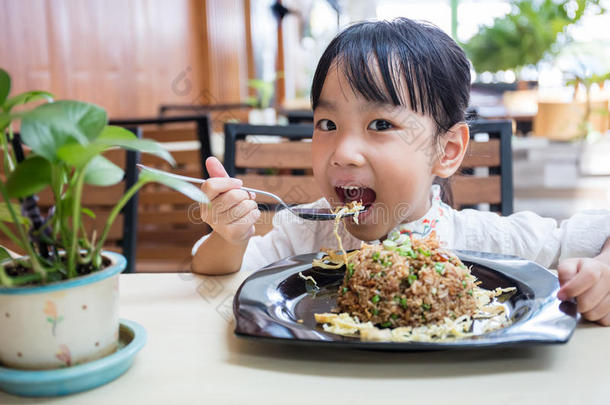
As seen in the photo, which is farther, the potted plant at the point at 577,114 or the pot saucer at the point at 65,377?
the potted plant at the point at 577,114

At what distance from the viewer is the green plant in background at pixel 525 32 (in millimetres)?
4014

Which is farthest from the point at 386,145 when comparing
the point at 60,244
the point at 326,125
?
the point at 60,244

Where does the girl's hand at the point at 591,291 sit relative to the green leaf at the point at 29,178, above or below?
below

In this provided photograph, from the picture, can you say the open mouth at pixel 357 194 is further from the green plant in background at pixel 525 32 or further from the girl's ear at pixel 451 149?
the green plant in background at pixel 525 32

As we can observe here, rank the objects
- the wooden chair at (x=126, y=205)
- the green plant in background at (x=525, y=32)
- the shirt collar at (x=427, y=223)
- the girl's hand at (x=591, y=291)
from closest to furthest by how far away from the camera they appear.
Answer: the girl's hand at (x=591, y=291), the shirt collar at (x=427, y=223), the wooden chair at (x=126, y=205), the green plant in background at (x=525, y=32)

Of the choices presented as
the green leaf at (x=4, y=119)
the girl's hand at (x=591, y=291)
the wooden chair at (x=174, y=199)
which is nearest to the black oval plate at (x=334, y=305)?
the girl's hand at (x=591, y=291)

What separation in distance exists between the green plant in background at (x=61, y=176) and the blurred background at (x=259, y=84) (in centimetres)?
111

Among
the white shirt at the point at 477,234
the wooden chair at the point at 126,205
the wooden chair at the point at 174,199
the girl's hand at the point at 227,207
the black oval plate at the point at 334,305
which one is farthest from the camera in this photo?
the wooden chair at the point at 174,199

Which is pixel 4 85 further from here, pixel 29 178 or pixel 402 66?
pixel 402 66

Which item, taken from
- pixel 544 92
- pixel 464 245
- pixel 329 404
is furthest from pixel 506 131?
pixel 544 92

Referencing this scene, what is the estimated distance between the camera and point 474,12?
1096 cm

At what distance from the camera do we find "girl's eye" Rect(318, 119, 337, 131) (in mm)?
1145

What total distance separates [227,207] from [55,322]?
486 millimetres

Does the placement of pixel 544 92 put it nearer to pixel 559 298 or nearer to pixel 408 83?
pixel 408 83
